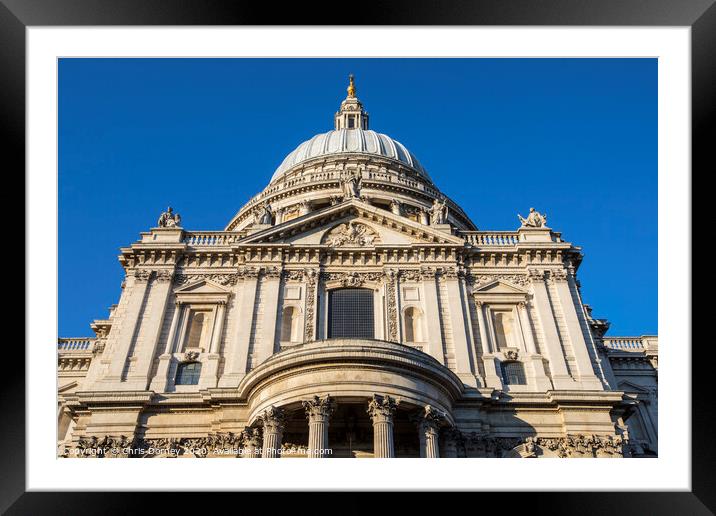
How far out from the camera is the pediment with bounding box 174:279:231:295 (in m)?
32.7

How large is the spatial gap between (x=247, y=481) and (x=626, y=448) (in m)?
19.9

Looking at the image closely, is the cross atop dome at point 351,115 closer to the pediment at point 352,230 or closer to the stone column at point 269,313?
the pediment at point 352,230

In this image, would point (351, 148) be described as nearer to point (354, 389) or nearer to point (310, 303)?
point (310, 303)

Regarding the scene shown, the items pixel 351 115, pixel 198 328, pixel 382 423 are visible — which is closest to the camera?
pixel 382 423

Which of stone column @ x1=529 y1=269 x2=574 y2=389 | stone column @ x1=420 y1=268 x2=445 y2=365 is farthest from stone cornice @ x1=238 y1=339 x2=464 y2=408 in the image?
stone column @ x1=529 y1=269 x2=574 y2=389

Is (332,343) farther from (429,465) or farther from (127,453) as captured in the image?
(429,465)

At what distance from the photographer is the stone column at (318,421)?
2288 cm

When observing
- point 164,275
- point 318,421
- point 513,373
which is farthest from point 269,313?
point 513,373

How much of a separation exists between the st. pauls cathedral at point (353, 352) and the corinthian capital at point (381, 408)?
5 centimetres

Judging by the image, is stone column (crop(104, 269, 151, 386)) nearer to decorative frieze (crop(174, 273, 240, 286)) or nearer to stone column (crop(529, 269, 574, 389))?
decorative frieze (crop(174, 273, 240, 286))

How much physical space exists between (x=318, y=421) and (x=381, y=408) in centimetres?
235

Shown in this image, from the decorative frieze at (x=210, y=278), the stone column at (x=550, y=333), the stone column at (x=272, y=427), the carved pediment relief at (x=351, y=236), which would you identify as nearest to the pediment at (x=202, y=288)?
the decorative frieze at (x=210, y=278)
